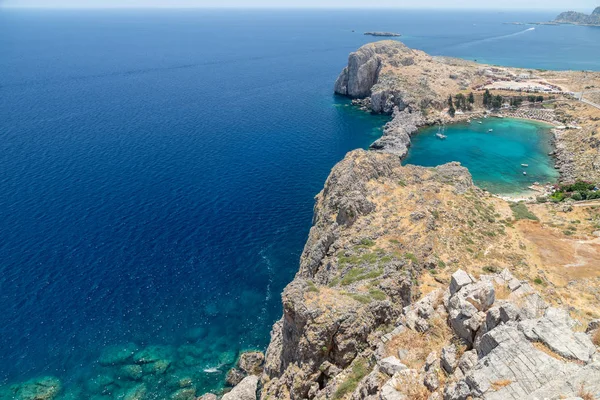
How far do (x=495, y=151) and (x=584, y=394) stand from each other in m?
108

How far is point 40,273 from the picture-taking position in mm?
62375

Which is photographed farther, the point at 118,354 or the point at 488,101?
the point at 488,101

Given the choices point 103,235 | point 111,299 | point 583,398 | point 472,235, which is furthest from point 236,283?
point 583,398

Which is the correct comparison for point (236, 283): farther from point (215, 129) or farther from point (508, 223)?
point (215, 129)

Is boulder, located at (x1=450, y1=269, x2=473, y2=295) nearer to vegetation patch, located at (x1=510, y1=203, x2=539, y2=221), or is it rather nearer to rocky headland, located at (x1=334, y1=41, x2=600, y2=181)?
vegetation patch, located at (x1=510, y1=203, x2=539, y2=221)

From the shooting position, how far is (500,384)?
62.2ft

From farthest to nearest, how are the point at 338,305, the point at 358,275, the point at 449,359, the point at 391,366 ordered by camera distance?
1. the point at 358,275
2. the point at 338,305
3. the point at 391,366
4. the point at 449,359

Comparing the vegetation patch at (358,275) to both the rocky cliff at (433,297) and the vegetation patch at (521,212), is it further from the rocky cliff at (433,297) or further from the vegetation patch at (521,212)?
the vegetation patch at (521,212)

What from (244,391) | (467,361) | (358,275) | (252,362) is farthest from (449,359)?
(252,362)

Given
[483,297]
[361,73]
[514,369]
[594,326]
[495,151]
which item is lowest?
[495,151]

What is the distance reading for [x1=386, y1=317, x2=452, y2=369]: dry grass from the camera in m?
26.7

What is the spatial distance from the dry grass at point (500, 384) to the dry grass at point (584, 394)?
287 centimetres

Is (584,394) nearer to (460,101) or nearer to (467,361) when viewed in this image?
(467,361)

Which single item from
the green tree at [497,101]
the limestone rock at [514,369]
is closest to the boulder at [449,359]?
the limestone rock at [514,369]
